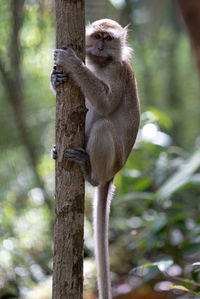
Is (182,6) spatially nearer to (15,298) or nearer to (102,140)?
(102,140)

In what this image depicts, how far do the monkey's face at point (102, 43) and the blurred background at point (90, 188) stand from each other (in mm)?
1497

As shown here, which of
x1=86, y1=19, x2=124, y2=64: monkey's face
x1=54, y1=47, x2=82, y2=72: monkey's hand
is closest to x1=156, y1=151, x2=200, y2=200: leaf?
x1=86, y1=19, x2=124, y2=64: monkey's face

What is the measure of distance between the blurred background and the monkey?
104cm

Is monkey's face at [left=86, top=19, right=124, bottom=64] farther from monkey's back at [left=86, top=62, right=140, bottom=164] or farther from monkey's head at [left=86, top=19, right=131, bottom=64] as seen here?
monkey's back at [left=86, top=62, right=140, bottom=164]

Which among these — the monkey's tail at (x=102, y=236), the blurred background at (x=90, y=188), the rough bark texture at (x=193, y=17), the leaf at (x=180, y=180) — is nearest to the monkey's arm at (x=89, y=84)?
the monkey's tail at (x=102, y=236)

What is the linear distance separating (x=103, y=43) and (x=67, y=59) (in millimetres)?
1138

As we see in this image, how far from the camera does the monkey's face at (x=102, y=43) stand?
518cm

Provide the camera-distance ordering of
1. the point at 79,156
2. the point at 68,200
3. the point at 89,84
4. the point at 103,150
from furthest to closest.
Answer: the point at 103,150, the point at 89,84, the point at 79,156, the point at 68,200

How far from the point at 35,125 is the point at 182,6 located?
3176mm

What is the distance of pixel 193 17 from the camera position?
7.77 m

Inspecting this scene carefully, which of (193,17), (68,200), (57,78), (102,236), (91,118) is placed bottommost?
→ (68,200)

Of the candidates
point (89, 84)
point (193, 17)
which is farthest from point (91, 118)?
point (193, 17)

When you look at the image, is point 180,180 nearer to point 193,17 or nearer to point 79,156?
point 79,156

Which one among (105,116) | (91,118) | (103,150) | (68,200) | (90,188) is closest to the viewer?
(68,200)
